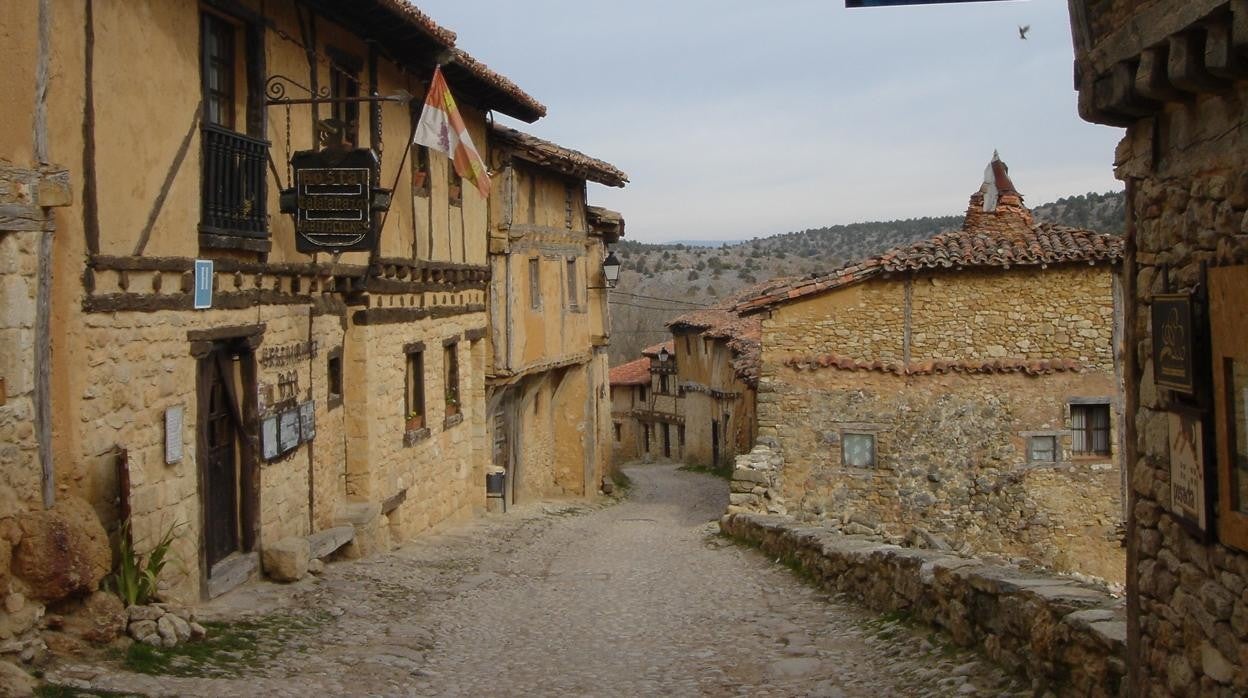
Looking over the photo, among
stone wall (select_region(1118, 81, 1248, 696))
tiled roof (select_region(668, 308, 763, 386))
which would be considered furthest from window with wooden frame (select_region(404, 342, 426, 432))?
stone wall (select_region(1118, 81, 1248, 696))

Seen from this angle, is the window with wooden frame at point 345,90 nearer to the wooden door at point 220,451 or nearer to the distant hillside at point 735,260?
the wooden door at point 220,451

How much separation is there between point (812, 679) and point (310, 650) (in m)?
3.58

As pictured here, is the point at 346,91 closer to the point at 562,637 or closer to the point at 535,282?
the point at 562,637

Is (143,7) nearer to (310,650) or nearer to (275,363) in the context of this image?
(275,363)

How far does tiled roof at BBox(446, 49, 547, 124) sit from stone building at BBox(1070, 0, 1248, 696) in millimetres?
9962

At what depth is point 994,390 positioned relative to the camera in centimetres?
1733

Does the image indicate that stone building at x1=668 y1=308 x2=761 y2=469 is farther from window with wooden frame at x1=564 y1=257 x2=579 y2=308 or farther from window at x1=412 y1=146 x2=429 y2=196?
window at x1=412 y1=146 x2=429 y2=196

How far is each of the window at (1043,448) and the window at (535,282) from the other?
8682mm

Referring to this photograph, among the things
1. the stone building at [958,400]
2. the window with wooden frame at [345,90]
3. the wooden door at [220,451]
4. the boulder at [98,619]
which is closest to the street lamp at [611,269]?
the stone building at [958,400]

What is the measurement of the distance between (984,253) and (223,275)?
11.6 m

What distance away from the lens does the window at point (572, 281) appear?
907 inches

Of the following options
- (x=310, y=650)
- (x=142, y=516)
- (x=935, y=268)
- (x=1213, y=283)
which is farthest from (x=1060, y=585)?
(x=935, y=268)

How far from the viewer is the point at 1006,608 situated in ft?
22.8

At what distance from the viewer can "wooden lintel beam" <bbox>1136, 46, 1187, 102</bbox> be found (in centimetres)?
490
